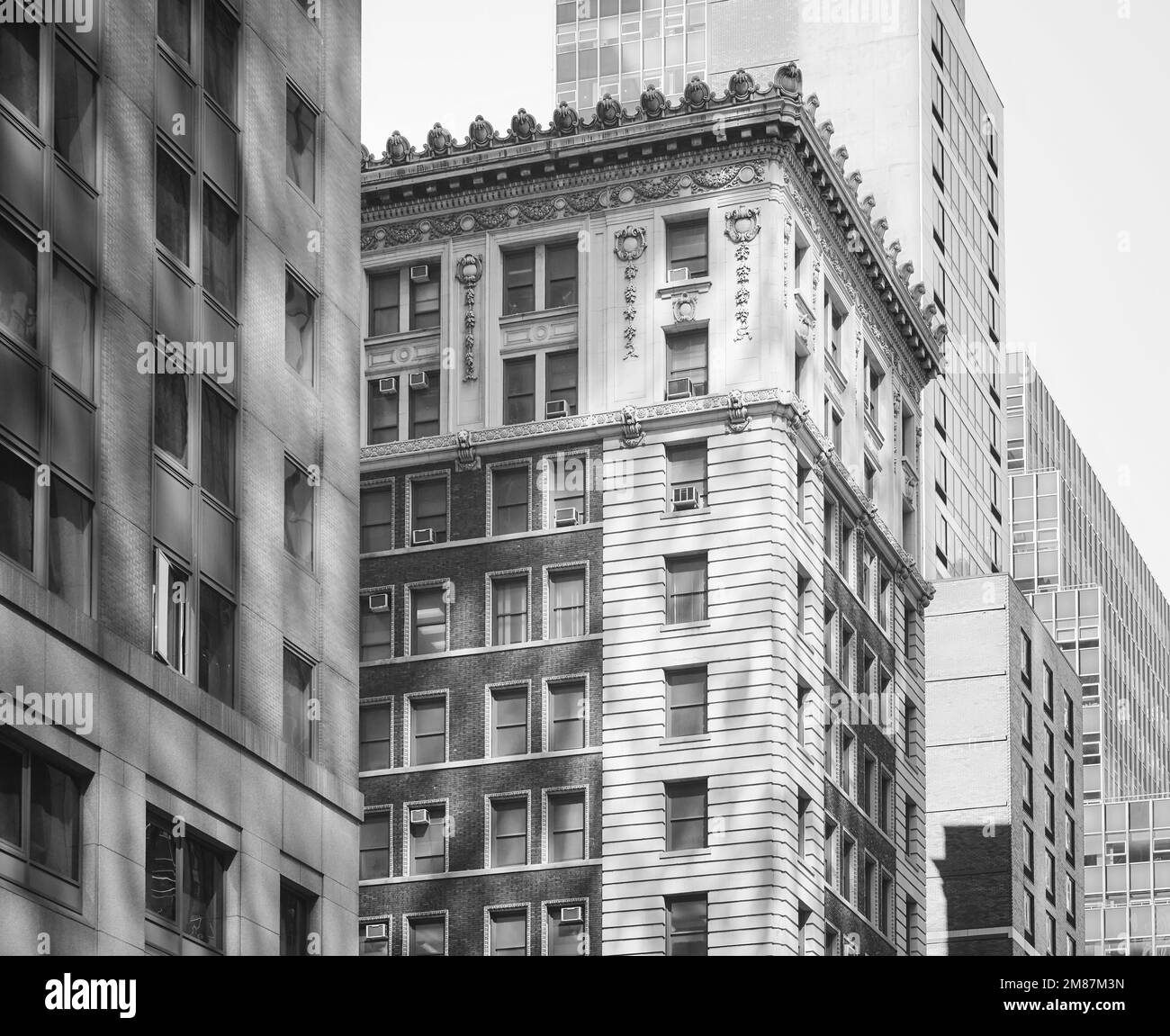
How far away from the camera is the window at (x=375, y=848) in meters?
80.2

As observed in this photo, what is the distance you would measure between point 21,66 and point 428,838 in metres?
43.9

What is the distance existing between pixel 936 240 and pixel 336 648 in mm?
80508

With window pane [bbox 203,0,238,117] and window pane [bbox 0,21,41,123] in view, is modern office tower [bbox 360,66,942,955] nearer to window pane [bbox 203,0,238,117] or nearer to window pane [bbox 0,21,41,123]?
window pane [bbox 203,0,238,117]

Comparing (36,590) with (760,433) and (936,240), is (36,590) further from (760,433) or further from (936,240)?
(936,240)

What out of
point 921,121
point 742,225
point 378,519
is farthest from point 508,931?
point 921,121

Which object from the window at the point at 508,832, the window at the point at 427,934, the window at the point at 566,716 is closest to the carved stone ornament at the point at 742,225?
→ the window at the point at 566,716

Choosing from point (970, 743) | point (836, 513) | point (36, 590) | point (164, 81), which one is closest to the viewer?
point (36, 590)

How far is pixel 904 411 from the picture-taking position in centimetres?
9912

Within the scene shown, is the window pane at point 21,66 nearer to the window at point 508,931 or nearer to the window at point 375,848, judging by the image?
the window at point 508,931

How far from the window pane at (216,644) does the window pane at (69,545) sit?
4.12 m

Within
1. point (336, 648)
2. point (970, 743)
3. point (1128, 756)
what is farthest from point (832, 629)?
point (1128, 756)

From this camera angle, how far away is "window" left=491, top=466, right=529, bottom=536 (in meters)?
83.3

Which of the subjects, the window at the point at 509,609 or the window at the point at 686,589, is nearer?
the window at the point at 686,589
